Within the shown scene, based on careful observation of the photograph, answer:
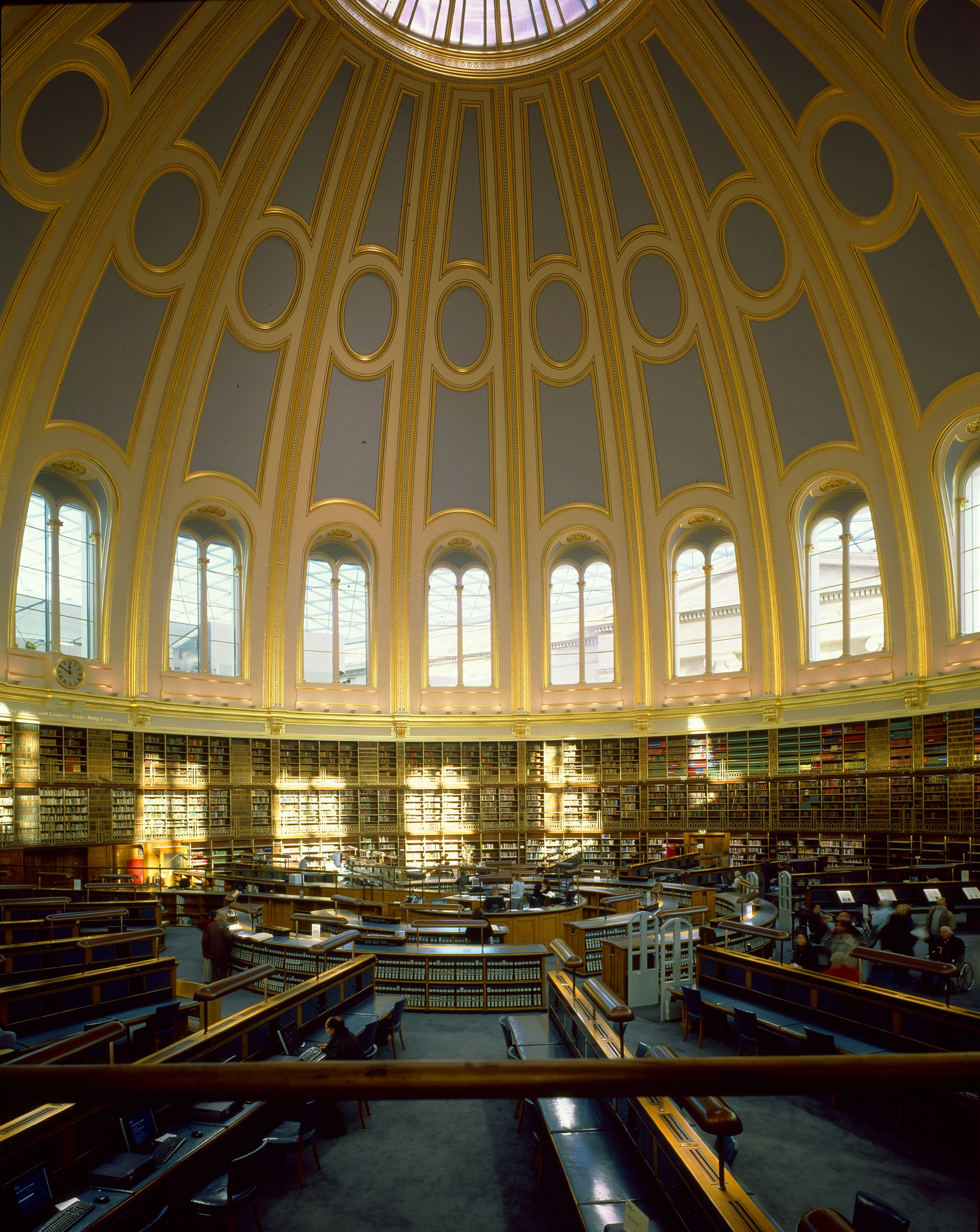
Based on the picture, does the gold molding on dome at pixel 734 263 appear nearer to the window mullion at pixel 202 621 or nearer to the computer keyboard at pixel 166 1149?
the window mullion at pixel 202 621

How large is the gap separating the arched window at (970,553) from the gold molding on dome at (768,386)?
2.89 m

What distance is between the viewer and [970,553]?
21.0 m

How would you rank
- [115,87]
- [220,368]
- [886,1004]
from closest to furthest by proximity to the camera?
[886,1004]
[115,87]
[220,368]

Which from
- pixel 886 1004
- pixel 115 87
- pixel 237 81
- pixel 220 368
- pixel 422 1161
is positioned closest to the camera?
pixel 422 1161

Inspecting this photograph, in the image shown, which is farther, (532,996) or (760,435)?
(760,435)

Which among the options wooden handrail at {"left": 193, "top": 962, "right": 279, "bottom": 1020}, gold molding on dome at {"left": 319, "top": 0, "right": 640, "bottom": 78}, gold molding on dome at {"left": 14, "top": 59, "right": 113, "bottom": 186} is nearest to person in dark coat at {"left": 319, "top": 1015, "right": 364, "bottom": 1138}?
wooden handrail at {"left": 193, "top": 962, "right": 279, "bottom": 1020}

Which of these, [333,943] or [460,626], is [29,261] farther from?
[333,943]

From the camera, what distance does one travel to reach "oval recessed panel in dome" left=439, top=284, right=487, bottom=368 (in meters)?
26.1

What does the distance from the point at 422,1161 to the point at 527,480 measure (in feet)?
74.6

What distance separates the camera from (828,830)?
72.1 ft

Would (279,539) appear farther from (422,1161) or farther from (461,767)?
(422,1161)

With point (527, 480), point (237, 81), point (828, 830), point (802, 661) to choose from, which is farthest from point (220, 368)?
point (828, 830)

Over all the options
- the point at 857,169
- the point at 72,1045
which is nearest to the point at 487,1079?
the point at 72,1045

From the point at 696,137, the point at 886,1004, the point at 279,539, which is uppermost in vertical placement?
the point at 696,137
